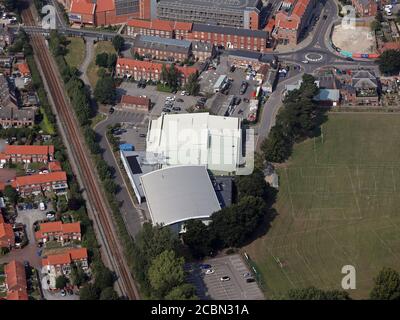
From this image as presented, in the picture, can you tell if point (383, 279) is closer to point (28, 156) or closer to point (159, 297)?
point (159, 297)

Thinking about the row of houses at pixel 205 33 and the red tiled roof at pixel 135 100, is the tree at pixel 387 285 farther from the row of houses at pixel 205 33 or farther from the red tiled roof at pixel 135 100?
the row of houses at pixel 205 33

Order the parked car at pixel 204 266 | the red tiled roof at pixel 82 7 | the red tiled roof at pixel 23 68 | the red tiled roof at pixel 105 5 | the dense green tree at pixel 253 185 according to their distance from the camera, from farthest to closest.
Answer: the red tiled roof at pixel 105 5
the red tiled roof at pixel 82 7
the red tiled roof at pixel 23 68
the dense green tree at pixel 253 185
the parked car at pixel 204 266

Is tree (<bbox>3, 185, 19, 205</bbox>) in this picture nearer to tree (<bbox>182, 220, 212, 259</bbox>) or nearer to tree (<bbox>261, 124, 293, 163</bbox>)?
tree (<bbox>182, 220, 212, 259</bbox>)

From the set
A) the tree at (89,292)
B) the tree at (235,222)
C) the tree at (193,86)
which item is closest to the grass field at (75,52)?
the tree at (193,86)

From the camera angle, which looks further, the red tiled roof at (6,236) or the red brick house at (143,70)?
the red brick house at (143,70)

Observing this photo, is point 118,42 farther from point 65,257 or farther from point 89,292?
point 89,292

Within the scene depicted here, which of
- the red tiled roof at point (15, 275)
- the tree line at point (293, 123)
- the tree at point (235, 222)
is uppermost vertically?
the tree line at point (293, 123)
